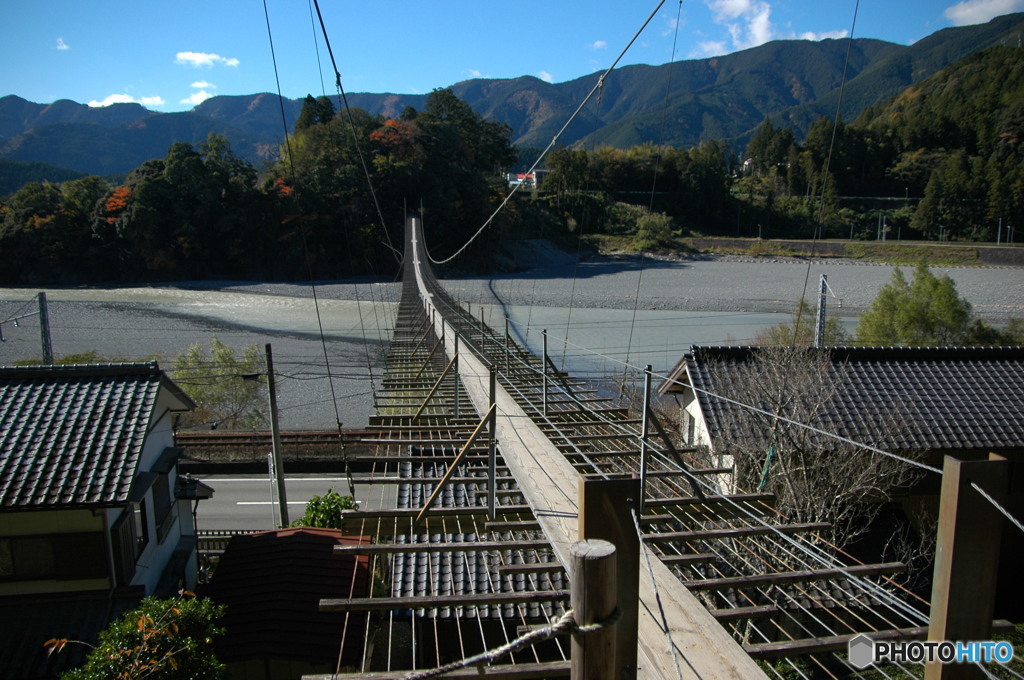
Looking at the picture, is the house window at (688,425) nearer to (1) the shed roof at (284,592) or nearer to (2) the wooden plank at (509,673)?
(1) the shed roof at (284,592)

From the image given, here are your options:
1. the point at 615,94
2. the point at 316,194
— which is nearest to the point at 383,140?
the point at 316,194

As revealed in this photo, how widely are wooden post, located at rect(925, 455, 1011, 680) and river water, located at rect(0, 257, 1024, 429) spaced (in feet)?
36.0

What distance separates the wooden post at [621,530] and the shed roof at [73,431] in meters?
5.29

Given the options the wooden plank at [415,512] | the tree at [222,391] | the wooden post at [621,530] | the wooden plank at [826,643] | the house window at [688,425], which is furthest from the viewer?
the tree at [222,391]

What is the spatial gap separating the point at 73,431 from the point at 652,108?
8689 cm

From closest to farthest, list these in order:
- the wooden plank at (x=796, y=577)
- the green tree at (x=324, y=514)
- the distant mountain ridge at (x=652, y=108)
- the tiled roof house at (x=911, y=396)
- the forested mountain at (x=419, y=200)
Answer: the wooden plank at (x=796, y=577)
the tiled roof house at (x=911, y=396)
the green tree at (x=324, y=514)
the forested mountain at (x=419, y=200)
the distant mountain ridge at (x=652, y=108)

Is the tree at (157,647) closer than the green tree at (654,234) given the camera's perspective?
Yes

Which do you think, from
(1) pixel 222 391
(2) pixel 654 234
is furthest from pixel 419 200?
(1) pixel 222 391

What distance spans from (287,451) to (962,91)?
116 feet

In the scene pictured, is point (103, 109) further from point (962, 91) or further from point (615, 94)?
point (962, 91)

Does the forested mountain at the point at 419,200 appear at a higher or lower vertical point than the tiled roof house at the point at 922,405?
higher

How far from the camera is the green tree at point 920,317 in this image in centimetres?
1229

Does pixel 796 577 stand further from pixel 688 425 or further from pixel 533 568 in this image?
pixel 688 425

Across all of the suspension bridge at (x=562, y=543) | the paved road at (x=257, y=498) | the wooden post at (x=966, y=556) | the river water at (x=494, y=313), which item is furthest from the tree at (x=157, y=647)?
the river water at (x=494, y=313)
